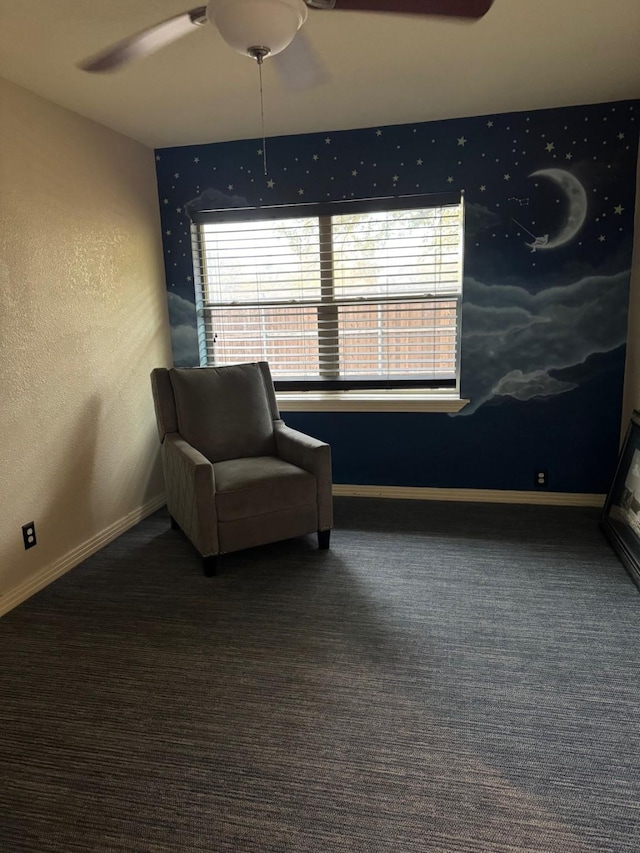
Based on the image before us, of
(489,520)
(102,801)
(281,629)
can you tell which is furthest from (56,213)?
(489,520)

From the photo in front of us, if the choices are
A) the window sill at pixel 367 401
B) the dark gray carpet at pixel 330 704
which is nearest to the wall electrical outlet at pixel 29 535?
the dark gray carpet at pixel 330 704

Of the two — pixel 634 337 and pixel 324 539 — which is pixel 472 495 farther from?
pixel 634 337

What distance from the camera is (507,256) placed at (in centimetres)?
346

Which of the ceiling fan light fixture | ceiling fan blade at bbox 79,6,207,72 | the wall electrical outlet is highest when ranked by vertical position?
ceiling fan blade at bbox 79,6,207,72

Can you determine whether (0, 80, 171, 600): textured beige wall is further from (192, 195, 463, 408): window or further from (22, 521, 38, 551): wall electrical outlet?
(192, 195, 463, 408): window

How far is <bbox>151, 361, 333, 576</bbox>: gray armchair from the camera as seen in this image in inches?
111

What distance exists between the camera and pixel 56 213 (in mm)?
2881

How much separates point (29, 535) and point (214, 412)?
1.15 meters

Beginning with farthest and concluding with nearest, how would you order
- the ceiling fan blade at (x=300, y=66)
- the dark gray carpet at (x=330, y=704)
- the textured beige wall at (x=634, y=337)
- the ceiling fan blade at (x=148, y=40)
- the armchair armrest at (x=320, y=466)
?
1. the textured beige wall at (x=634, y=337)
2. the armchair armrest at (x=320, y=466)
3. the ceiling fan blade at (x=300, y=66)
4. the ceiling fan blade at (x=148, y=40)
5. the dark gray carpet at (x=330, y=704)

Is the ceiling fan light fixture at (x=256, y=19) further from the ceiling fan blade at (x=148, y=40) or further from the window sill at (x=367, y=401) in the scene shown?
the window sill at (x=367, y=401)

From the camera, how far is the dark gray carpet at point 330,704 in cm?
149

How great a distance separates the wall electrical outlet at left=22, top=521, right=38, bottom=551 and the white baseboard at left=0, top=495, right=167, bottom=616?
15cm

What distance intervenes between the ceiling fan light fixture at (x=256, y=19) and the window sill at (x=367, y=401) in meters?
2.35

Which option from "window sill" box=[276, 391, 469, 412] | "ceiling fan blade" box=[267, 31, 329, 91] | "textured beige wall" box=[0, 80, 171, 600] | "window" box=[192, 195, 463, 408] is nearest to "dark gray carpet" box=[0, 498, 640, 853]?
"textured beige wall" box=[0, 80, 171, 600]
